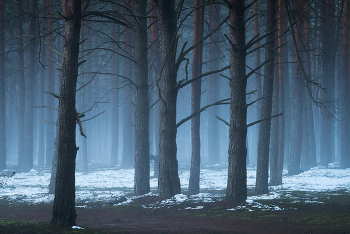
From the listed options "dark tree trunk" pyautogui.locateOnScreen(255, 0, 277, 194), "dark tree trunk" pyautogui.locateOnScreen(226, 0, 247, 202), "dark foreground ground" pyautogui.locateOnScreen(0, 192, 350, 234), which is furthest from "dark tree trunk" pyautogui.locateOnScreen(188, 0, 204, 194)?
"dark tree trunk" pyautogui.locateOnScreen(226, 0, 247, 202)

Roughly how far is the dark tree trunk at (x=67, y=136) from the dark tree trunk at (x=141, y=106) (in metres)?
5.90

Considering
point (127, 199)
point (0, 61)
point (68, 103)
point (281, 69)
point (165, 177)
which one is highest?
point (0, 61)

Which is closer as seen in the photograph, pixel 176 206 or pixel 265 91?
pixel 176 206

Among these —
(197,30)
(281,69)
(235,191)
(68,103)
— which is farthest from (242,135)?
(281,69)

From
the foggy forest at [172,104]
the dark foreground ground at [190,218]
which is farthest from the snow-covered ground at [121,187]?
the dark foreground ground at [190,218]

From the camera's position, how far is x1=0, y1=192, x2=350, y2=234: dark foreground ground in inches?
245

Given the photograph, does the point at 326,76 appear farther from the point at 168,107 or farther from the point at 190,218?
the point at 190,218

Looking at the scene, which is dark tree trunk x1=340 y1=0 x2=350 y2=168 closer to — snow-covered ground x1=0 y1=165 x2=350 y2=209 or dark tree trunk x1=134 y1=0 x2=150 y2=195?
snow-covered ground x1=0 y1=165 x2=350 y2=209

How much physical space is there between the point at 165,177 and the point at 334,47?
765 inches

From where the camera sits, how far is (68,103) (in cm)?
614

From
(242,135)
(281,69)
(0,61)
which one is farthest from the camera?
(0,61)

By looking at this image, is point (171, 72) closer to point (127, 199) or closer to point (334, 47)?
point (127, 199)

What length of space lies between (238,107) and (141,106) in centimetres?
422

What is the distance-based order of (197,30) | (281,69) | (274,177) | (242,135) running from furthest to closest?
(281,69) < (274,177) < (197,30) < (242,135)
